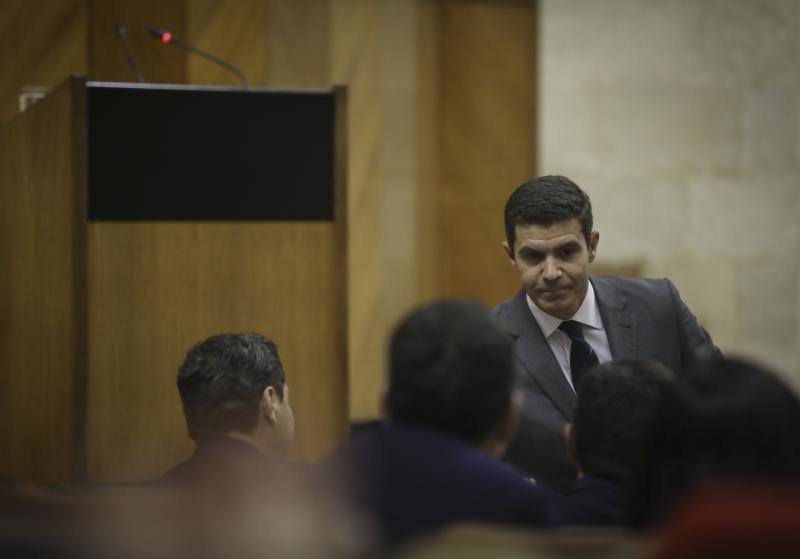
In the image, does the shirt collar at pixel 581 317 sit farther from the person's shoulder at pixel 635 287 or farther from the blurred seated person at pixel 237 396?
the blurred seated person at pixel 237 396

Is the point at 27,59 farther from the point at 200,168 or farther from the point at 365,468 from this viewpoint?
the point at 365,468

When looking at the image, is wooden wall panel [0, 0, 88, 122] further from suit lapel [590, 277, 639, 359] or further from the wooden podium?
suit lapel [590, 277, 639, 359]

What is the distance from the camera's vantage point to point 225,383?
7.52 ft

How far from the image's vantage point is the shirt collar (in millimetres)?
2615

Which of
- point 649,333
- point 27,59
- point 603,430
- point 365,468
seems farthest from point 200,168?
point 27,59

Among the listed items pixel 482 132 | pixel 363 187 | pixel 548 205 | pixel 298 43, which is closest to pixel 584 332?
pixel 548 205

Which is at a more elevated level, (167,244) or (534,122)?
(534,122)

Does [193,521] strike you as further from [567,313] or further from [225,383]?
[567,313]

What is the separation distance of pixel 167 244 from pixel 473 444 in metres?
1.75

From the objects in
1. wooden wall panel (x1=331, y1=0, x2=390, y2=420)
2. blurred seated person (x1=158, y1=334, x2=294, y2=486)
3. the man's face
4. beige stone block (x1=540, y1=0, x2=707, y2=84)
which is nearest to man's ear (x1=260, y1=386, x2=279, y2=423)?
blurred seated person (x1=158, y1=334, x2=294, y2=486)

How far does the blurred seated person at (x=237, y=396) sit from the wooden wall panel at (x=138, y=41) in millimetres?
3248

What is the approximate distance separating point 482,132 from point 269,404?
12.7 feet

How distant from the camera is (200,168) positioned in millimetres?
3115

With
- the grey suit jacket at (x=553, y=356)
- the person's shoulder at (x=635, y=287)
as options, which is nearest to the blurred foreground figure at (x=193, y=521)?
the grey suit jacket at (x=553, y=356)
